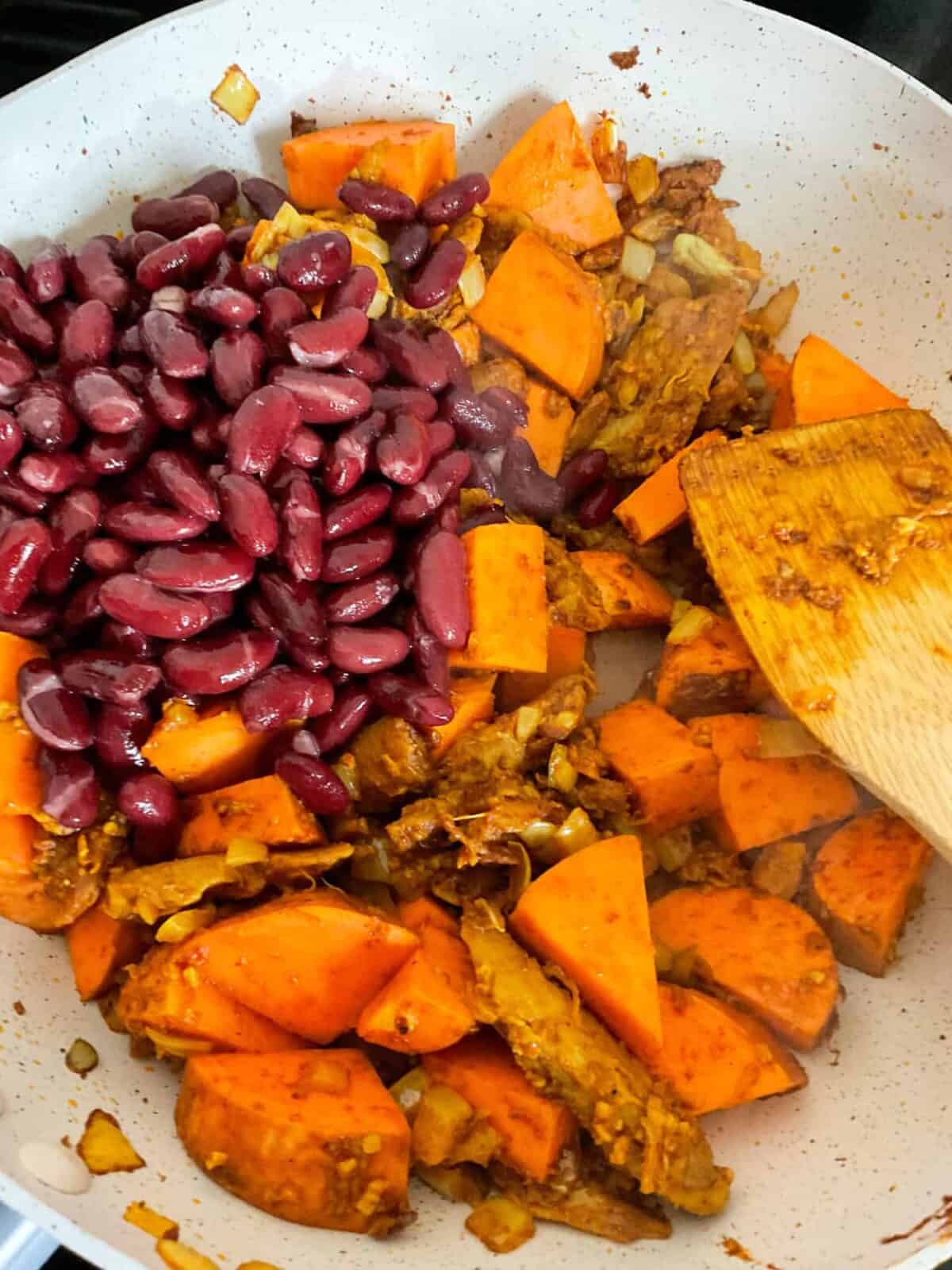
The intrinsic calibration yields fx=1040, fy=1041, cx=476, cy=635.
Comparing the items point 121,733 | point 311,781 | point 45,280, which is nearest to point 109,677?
point 121,733

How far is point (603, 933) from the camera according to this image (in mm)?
1342

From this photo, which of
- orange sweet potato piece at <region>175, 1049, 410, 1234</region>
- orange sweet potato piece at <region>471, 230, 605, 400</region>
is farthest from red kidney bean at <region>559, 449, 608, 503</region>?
orange sweet potato piece at <region>175, 1049, 410, 1234</region>

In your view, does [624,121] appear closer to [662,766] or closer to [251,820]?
[662,766]

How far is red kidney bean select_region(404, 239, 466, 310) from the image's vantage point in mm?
1678

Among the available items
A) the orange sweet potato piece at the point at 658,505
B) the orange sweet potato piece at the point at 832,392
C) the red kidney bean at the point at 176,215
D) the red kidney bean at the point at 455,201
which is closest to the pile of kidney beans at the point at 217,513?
the red kidney bean at the point at 176,215

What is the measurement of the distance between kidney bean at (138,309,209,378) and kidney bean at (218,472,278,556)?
18 centimetres

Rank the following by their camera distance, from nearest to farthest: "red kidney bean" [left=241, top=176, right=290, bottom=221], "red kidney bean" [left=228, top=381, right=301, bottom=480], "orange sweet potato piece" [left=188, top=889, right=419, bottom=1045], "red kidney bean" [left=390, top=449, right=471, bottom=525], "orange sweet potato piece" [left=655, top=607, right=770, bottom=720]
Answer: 1. "orange sweet potato piece" [left=188, top=889, right=419, bottom=1045]
2. "red kidney bean" [left=228, top=381, right=301, bottom=480]
3. "red kidney bean" [left=390, top=449, right=471, bottom=525]
4. "orange sweet potato piece" [left=655, top=607, right=770, bottom=720]
5. "red kidney bean" [left=241, top=176, right=290, bottom=221]

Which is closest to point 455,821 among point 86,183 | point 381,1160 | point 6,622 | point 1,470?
point 381,1160

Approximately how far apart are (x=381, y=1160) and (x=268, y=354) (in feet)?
3.54

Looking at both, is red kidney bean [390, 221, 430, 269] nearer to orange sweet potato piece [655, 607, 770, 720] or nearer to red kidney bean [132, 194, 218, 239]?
red kidney bean [132, 194, 218, 239]

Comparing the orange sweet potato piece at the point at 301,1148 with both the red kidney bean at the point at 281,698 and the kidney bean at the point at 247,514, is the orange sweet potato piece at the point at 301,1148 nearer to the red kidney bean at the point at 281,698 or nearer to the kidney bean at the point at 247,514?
the red kidney bean at the point at 281,698

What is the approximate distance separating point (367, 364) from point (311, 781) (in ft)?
2.03

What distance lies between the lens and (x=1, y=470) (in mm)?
1438

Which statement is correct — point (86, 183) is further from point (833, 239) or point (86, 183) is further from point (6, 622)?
A: point (833, 239)
